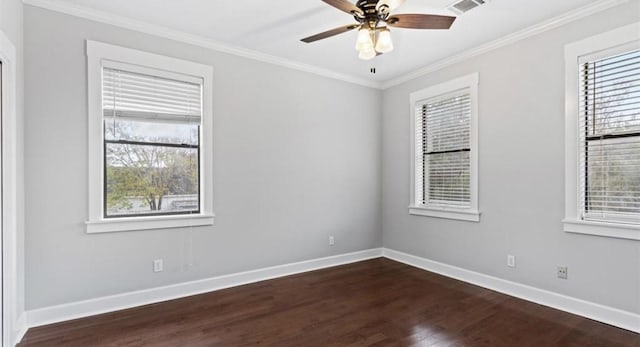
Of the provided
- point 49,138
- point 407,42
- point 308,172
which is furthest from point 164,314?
point 407,42

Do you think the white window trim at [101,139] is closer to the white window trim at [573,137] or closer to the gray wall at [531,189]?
the gray wall at [531,189]

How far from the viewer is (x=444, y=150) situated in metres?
4.21

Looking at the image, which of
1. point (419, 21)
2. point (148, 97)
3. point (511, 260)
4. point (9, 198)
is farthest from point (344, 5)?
point (511, 260)

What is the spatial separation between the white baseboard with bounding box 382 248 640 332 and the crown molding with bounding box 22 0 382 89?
9.46 ft

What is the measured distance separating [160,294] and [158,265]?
0.95ft

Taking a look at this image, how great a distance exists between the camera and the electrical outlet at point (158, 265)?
127 inches

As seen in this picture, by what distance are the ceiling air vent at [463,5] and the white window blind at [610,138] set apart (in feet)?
3.69

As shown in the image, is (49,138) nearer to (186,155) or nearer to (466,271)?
(186,155)

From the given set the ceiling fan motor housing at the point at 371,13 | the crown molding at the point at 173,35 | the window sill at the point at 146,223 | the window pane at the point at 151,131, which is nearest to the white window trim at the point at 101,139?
the window sill at the point at 146,223

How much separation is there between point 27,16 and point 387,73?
3.91 meters

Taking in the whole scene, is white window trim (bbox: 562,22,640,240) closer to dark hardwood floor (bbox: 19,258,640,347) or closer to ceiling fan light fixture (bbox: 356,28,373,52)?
dark hardwood floor (bbox: 19,258,640,347)

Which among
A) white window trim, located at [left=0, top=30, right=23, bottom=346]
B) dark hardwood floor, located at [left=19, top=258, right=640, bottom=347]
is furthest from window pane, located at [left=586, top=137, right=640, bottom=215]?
white window trim, located at [left=0, top=30, right=23, bottom=346]

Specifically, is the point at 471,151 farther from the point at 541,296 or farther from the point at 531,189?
the point at 541,296

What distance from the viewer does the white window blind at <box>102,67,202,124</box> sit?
3.05m
